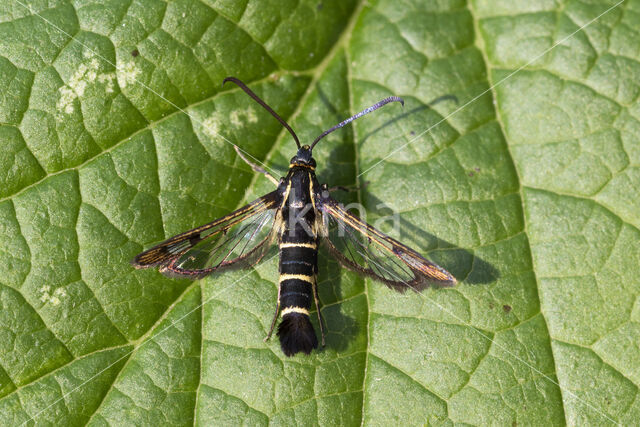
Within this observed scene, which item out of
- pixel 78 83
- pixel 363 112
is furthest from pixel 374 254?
pixel 78 83

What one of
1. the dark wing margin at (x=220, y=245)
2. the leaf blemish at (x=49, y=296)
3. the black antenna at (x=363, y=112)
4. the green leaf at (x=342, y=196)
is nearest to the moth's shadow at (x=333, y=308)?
the green leaf at (x=342, y=196)

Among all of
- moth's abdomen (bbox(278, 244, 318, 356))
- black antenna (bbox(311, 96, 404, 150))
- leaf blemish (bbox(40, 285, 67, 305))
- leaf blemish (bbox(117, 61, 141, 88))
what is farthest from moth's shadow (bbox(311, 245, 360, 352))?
leaf blemish (bbox(117, 61, 141, 88))

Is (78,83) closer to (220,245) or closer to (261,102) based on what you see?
(261,102)

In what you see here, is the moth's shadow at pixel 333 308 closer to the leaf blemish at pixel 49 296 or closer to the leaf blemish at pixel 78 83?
the leaf blemish at pixel 49 296

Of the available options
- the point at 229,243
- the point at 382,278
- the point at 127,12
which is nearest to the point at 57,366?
the point at 229,243

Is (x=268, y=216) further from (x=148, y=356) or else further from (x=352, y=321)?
(x=148, y=356)

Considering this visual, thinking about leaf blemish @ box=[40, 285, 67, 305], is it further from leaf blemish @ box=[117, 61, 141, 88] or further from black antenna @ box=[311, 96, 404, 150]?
black antenna @ box=[311, 96, 404, 150]
